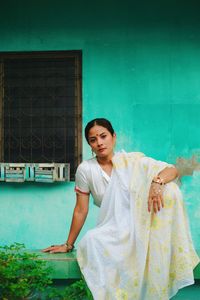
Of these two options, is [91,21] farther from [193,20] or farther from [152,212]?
[152,212]

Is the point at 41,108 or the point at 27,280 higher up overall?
the point at 41,108

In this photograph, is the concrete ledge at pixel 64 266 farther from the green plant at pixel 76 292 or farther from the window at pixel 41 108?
the window at pixel 41 108

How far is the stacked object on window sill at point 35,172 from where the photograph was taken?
559 centimetres

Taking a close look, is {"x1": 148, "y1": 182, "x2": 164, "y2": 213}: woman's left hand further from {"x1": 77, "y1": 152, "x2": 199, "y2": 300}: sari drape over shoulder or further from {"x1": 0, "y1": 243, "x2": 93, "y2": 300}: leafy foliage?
{"x1": 0, "y1": 243, "x2": 93, "y2": 300}: leafy foliage

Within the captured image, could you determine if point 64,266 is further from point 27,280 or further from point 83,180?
point 83,180

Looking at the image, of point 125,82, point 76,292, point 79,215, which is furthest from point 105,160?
point 125,82

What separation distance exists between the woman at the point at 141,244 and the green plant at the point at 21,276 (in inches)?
11.5

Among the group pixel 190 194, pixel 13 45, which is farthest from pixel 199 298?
pixel 13 45

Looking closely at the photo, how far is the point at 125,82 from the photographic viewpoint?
225 inches

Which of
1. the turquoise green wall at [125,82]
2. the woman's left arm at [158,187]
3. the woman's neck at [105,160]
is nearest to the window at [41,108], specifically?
the turquoise green wall at [125,82]

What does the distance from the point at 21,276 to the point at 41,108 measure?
2.38 m

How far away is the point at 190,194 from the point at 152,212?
2.11 m

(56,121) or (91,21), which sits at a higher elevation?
(91,21)

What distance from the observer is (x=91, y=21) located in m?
5.75
